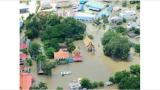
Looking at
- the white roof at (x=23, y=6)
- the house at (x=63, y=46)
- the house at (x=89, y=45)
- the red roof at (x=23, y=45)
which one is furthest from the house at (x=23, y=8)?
the house at (x=89, y=45)

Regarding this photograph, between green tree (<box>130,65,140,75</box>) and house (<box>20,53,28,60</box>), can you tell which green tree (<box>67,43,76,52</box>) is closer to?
house (<box>20,53,28,60</box>)

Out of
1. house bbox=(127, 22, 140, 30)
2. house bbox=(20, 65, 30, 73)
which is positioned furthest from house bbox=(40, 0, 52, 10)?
house bbox=(127, 22, 140, 30)

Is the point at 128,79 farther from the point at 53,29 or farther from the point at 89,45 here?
the point at 53,29

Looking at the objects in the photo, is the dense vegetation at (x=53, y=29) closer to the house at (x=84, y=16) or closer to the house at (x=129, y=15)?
the house at (x=84, y=16)

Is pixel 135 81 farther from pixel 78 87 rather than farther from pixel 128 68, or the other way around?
pixel 78 87

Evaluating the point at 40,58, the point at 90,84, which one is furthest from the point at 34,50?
the point at 90,84
